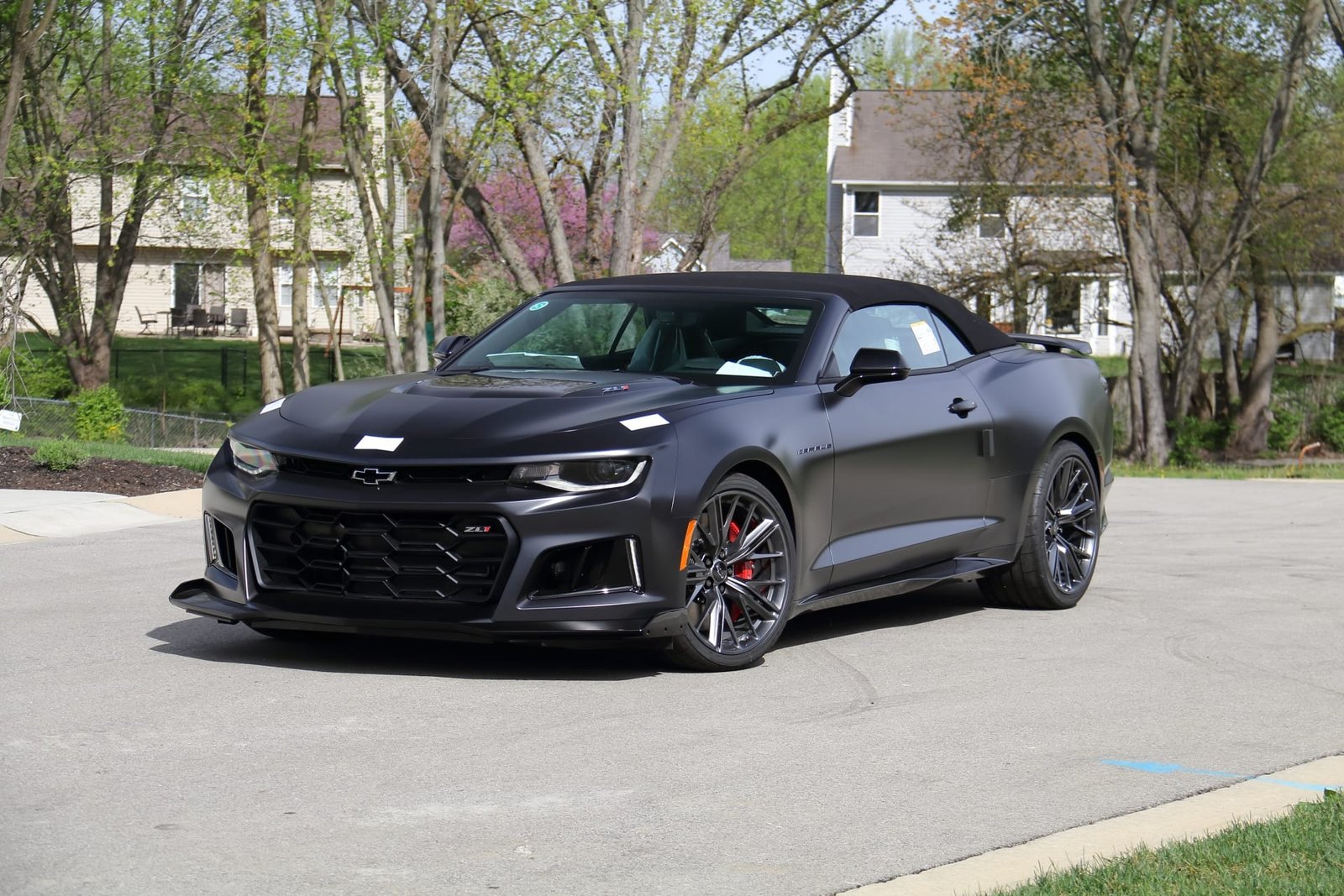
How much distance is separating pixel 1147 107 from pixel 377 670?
75.5 feet

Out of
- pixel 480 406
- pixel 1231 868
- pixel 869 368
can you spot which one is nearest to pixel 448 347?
pixel 480 406

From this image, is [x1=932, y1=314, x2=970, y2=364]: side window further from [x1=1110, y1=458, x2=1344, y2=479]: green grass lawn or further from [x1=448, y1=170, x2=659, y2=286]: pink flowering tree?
[x1=448, y1=170, x2=659, y2=286]: pink flowering tree

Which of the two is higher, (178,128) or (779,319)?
(178,128)

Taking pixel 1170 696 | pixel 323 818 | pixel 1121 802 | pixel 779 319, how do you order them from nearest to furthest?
1. pixel 323 818
2. pixel 1121 802
3. pixel 1170 696
4. pixel 779 319

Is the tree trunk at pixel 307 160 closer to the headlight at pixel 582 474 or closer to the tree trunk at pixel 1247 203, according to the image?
the tree trunk at pixel 1247 203

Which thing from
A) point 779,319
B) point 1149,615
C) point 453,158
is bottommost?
point 1149,615

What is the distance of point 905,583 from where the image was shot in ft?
27.2

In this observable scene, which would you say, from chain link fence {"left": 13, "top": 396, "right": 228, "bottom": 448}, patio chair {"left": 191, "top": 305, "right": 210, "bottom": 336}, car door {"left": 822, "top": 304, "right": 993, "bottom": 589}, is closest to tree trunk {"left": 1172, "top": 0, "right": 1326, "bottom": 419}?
chain link fence {"left": 13, "top": 396, "right": 228, "bottom": 448}

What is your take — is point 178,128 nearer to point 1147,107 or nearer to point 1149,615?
point 1147,107

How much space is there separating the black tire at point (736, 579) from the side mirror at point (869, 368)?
795 mm

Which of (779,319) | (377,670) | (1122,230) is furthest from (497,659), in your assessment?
(1122,230)

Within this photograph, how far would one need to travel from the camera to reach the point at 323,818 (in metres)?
4.95

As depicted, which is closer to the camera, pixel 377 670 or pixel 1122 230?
pixel 377 670

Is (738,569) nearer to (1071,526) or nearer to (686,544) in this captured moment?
(686,544)
